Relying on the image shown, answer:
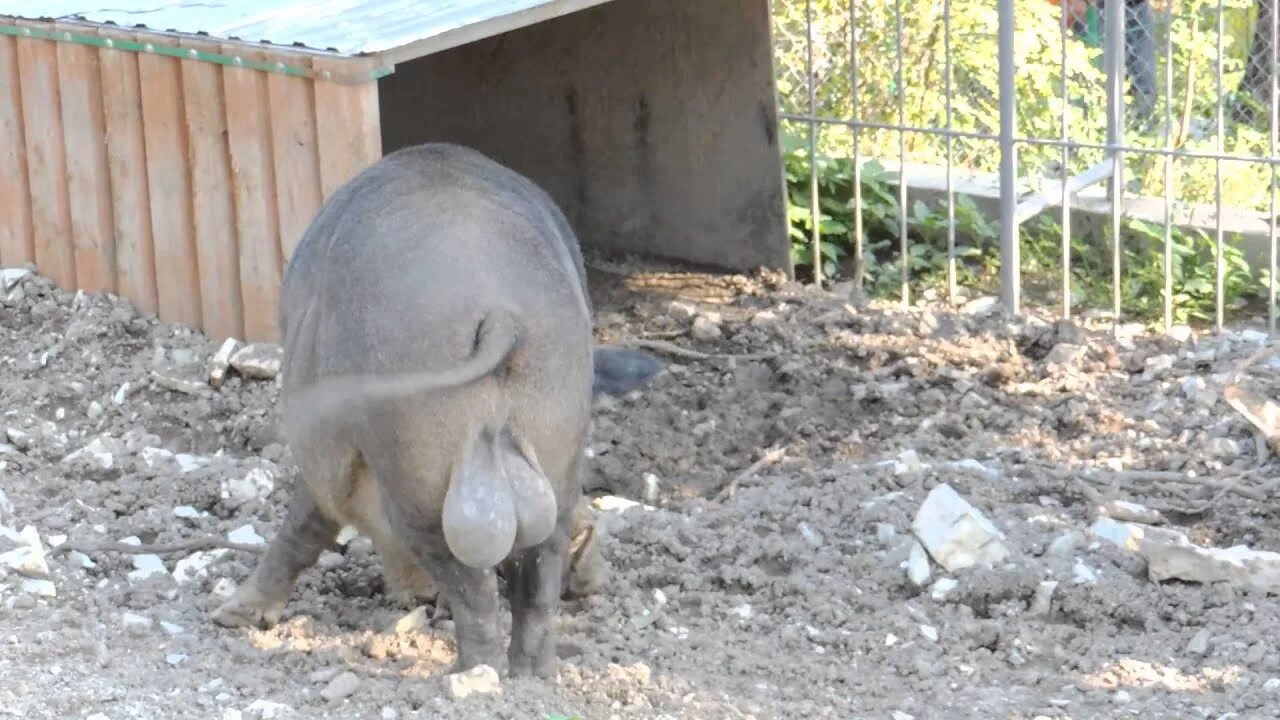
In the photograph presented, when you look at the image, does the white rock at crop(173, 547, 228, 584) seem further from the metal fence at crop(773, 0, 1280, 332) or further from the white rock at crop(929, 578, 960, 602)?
the metal fence at crop(773, 0, 1280, 332)

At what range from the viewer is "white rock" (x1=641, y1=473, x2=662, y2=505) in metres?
6.21

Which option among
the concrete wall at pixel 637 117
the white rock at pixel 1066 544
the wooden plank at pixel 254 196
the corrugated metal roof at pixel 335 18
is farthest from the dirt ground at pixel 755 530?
the corrugated metal roof at pixel 335 18

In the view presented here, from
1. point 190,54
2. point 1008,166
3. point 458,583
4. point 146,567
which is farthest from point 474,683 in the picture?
point 1008,166

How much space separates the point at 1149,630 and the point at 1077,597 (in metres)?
0.20

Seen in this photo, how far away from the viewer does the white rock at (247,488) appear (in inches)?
229

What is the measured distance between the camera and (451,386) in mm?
4133

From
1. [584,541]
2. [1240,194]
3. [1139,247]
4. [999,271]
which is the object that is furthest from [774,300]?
[584,541]

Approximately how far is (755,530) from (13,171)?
12.6ft

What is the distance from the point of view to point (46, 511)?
5.70m

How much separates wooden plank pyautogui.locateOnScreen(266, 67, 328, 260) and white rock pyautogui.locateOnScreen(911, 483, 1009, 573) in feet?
8.22

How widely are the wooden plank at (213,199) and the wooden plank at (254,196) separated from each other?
5 cm

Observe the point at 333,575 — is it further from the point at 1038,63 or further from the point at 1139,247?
the point at 1038,63

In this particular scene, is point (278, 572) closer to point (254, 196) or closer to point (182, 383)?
point (182, 383)

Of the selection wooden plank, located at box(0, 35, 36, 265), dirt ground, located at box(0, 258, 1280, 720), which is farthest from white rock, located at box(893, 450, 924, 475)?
wooden plank, located at box(0, 35, 36, 265)
